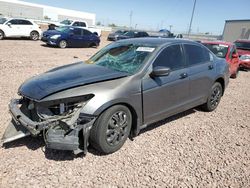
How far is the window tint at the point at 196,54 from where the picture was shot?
15.0ft

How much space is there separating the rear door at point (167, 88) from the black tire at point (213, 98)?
1.06 meters

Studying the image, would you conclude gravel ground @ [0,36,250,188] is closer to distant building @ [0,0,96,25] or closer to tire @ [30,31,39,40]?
tire @ [30,31,39,40]

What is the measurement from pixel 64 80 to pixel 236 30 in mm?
33762

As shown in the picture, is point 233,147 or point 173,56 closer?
point 233,147

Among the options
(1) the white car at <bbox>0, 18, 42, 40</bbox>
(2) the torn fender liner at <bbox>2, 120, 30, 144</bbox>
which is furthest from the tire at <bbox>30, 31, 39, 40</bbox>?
(2) the torn fender liner at <bbox>2, 120, 30, 144</bbox>

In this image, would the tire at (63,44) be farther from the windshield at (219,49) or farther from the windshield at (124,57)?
the windshield at (124,57)

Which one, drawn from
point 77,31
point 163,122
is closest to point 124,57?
point 163,122

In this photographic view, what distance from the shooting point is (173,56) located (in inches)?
167

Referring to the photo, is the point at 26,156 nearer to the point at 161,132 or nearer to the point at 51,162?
the point at 51,162

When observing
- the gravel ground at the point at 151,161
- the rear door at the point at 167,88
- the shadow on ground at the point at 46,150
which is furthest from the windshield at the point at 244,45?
the shadow on ground at the point at 46,150

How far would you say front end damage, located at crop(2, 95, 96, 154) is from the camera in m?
2.96

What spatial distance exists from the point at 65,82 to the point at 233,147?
9.56 ft

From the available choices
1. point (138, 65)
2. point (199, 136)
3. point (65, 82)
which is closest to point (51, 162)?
point (65, 82)

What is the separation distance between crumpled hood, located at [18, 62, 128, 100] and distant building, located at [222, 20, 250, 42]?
1256 inches
